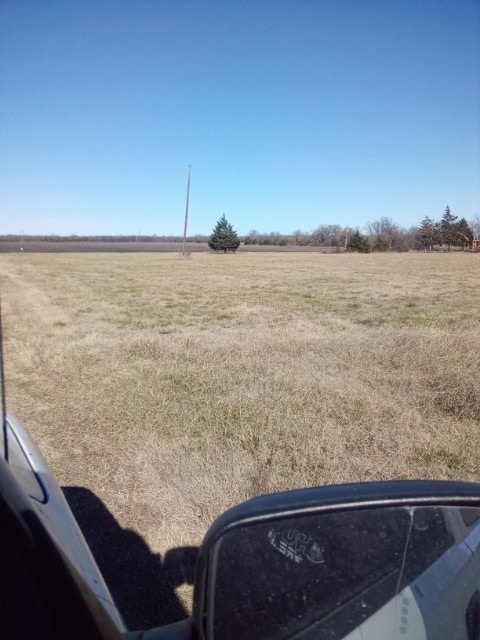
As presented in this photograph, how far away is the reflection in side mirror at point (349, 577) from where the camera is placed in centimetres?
112

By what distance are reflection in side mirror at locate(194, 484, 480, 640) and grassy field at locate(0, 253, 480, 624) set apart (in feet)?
6.58

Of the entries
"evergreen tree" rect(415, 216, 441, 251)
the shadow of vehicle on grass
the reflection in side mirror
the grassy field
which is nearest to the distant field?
"evergreen tree" rect(415, 216, 441, 251)

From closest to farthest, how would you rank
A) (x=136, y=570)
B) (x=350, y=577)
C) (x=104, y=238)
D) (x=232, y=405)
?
(x=350, y=577), (x=136, y=570), (x=232, y=405), (x=104, y=238)

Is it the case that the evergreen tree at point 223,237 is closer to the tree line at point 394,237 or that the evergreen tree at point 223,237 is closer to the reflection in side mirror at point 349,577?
the tree line at point 394,237

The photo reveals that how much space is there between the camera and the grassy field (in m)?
3.65

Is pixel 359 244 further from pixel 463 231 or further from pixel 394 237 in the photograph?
pixel 463 231

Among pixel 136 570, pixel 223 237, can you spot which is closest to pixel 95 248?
pixel 223 237

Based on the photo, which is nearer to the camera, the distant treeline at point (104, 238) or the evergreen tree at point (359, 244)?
the evergreen tree at point (359, 244)

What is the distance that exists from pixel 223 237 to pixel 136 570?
60893mm

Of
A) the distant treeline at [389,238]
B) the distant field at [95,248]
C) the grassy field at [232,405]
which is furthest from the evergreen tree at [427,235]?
the grassy field at [232,405]

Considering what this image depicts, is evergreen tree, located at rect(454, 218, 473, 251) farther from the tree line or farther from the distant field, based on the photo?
the distant field

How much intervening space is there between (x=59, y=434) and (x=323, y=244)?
101046 millimetres

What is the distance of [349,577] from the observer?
3.97 feet

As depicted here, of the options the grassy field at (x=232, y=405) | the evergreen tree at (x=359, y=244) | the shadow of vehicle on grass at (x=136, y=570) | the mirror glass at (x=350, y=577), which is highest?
the evergreen tree at (x=359, y=244)
